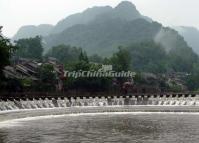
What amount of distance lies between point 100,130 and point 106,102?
38.6 meters

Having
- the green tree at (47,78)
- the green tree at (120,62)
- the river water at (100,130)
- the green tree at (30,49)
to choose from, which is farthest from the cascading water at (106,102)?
the green tree at (30,49)

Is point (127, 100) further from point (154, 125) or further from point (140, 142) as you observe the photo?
point (140, 142)

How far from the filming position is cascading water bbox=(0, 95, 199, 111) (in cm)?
7450

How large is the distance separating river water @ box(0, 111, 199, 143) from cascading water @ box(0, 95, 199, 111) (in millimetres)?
15631

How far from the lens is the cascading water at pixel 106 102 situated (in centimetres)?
7450

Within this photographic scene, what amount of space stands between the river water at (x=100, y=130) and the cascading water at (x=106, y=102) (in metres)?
15.6

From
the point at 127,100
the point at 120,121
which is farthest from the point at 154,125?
the point at 127,100

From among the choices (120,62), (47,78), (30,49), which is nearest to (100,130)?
(47,78)

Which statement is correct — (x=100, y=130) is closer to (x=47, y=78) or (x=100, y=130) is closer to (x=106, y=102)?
(x=106, y=102)

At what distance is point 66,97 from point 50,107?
12178 mm

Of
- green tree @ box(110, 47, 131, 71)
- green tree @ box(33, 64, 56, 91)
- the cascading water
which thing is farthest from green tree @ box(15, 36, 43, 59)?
the cascading water

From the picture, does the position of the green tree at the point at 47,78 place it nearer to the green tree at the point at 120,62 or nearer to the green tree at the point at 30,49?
the green tree at the point at 120,62

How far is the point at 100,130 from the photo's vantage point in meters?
45.4

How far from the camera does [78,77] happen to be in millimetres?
112750
